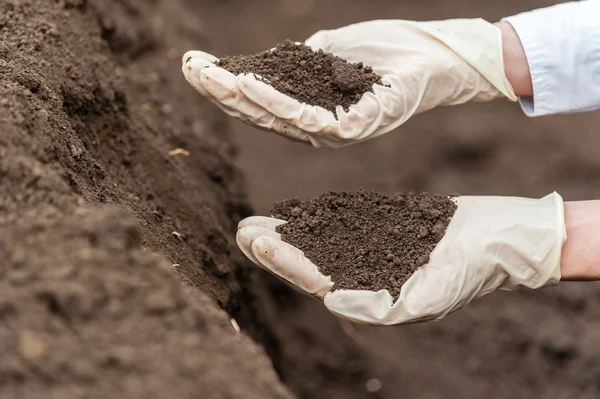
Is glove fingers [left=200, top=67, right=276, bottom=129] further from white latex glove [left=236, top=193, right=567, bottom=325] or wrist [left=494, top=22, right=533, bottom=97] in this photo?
wrist [left=494, top=22, right=533, bottom=97]

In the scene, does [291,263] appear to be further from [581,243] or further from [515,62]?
[515,62]

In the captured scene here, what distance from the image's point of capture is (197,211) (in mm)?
1989

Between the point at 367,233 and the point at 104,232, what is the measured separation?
0.78m

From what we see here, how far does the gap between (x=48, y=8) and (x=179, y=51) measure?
113 cm

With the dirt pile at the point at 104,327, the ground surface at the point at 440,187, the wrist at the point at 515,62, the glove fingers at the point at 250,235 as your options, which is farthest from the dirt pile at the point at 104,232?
the wrist at the point at 515,62

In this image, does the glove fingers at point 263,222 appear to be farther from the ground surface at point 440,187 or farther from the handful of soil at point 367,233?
the ground surface at point 440,187

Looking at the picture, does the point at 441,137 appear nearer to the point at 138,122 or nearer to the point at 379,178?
the point at 379,178

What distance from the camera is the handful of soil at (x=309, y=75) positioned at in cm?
167

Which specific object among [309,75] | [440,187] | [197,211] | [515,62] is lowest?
[440,187]

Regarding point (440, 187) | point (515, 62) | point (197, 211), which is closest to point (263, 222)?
point (197, 211)

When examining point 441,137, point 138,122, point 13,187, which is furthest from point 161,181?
point 441,137

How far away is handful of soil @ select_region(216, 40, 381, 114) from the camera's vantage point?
5.46 feet

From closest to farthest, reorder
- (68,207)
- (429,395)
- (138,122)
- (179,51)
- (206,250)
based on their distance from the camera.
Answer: (68,207) → (206,250) → (138,122) → (429,395) → (179,51)

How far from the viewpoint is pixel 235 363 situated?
98 cm
